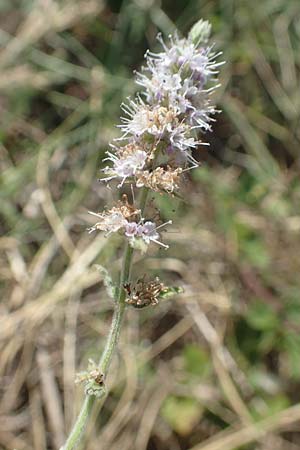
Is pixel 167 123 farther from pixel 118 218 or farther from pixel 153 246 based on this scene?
pixel 153 246

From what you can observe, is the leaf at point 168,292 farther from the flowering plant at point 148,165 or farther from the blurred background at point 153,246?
the blurred background at point 153,246

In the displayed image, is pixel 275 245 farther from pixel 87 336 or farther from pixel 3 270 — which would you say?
pixel 3 270

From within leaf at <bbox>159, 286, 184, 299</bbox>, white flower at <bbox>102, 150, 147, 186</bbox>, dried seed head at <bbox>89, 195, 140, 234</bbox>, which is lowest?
leaf at <bbox>159, 286, 184, 299</bbox>

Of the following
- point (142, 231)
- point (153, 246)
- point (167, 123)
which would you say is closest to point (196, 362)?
point (153, 246)

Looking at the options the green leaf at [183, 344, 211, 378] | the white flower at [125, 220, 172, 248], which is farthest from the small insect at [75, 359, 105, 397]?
the green leaf at [183, 344, 211, 378]

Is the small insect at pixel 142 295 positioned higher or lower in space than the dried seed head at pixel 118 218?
lower

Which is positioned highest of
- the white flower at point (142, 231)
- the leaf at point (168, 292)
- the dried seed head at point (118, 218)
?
the dried seed head at point (118, 218)

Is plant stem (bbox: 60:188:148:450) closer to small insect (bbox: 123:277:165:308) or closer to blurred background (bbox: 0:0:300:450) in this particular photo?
small insect (bbox: 123:277:165:308)

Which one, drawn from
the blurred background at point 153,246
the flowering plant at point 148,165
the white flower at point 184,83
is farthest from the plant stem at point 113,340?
the blurred background at point 153,246

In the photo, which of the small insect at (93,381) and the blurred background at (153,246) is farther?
the blurred background at (153,246)
